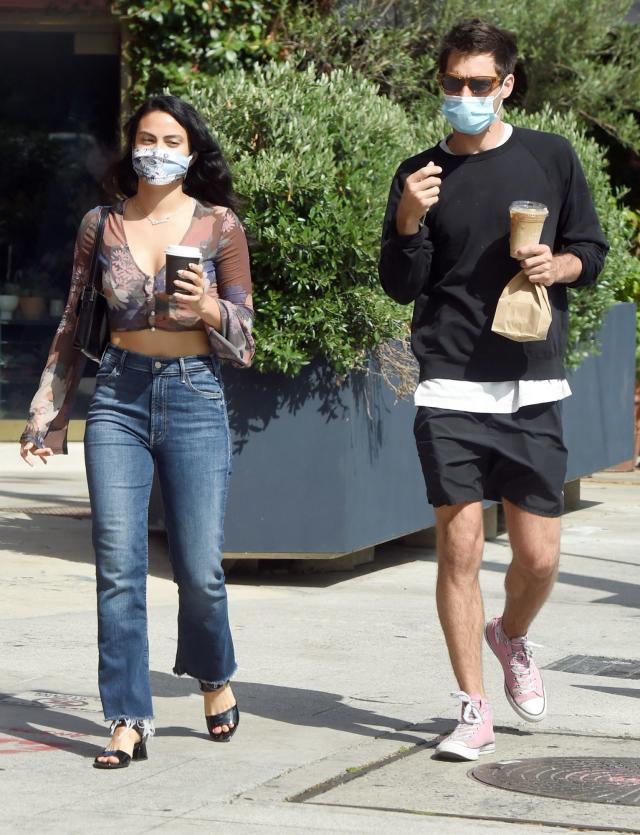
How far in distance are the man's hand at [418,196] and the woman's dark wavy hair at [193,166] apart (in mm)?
617

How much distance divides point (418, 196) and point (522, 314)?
1.48 feet

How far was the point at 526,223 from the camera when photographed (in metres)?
4.53

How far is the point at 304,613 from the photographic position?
23.4 ft

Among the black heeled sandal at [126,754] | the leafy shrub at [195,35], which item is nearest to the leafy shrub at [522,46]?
the leafy shrub at [195,35]

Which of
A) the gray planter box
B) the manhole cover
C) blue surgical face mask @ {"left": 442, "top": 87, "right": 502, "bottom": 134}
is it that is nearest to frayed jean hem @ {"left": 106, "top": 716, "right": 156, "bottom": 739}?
the manhole cover

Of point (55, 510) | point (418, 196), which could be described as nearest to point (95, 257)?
point (418, 196)

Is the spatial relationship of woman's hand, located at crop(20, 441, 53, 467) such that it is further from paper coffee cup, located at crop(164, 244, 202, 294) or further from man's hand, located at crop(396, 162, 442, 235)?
man's hand, located at crop(396, 162, 442, 235)

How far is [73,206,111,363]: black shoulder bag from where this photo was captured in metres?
4.77

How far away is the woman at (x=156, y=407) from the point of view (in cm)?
463

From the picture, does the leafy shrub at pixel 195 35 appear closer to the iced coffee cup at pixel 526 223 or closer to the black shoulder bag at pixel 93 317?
the black shoulder bag at pixel 93 317

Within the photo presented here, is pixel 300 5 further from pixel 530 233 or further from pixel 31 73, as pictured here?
pixel 530 233

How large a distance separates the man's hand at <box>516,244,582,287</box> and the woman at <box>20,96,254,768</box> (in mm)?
852

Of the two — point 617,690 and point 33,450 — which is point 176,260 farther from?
point 617,690

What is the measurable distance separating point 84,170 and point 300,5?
490cm
